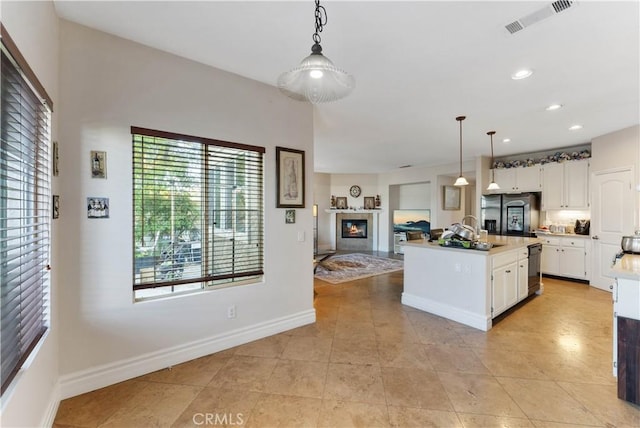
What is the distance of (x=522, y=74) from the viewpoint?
257 cm

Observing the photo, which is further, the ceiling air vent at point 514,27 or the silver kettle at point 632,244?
the silver kettle at point 632,244

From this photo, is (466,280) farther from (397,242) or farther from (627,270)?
(397,242)

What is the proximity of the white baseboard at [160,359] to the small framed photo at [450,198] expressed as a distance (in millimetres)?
6145

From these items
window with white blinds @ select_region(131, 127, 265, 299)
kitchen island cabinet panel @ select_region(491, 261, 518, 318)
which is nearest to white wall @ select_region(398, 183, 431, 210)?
kitchen island cabinet panel @ select_region(491, 261, 518, 318)

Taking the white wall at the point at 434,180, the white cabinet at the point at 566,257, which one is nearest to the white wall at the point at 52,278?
the white cabinet at the point at 566,257

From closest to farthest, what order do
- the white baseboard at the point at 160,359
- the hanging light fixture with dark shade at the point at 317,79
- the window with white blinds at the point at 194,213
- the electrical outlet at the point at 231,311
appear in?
the hanging light fixture with dark shade at the point at 317,79, the white baseboard at the point at 160,359, the window with white blinds at the point at 194,213, the electrical outlet at the point at 231,311

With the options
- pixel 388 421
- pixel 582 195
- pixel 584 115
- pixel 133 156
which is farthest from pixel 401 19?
pixel 582 195

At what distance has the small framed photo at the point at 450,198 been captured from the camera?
25.1ft

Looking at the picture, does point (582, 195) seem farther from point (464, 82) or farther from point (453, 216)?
point (464, 82)

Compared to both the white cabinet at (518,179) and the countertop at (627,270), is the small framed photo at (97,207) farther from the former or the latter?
the white cabinet at (518,179)

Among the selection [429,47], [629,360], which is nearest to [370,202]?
[429,47]

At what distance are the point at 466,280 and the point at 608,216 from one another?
10.7 ft

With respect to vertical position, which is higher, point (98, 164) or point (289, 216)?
point (98, 164)

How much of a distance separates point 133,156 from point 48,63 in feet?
2.31
